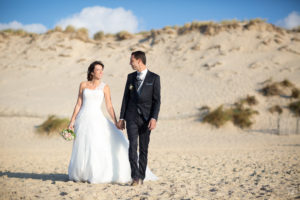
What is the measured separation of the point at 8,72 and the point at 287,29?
27608 millimetres

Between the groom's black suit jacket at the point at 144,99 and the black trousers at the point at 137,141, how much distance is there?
0.32 ft

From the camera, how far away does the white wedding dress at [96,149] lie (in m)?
4.45

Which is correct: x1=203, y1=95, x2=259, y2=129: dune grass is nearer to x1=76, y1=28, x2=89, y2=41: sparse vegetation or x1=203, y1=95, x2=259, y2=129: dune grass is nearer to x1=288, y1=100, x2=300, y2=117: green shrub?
x1=288, y1=100, x2=300, y2=117: green shrub

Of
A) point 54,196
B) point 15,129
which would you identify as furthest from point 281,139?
point 15,129

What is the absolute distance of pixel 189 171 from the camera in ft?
19.4

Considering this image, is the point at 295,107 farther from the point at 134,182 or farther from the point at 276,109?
the point at 134,182

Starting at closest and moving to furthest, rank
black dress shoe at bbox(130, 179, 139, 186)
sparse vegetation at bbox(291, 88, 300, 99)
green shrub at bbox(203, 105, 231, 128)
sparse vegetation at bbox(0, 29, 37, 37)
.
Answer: black dress shoe at bbox(130, 179, 139, 186), green shrub at bbox(203, 105, 231, 128), sparse vegetation at bbox(291, 88, 300, 99), sparse vegetation at bbox(0, 29, 37, 37)

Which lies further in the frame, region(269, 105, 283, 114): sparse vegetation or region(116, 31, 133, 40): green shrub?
region(116, 31, 133, 40): green shrub

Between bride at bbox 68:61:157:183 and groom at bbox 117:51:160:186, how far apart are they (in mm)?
446

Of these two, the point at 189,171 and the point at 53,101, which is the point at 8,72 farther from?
the point at 189,171

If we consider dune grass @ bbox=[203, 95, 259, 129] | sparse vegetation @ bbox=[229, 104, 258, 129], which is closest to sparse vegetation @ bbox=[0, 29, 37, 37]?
dune grass @ bbox=[203, 95, 259, 129]

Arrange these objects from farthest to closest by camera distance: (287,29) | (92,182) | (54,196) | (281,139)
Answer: (287,29) < (281,139) < (92,182) < (54,196)

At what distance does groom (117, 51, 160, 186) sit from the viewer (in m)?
4.07

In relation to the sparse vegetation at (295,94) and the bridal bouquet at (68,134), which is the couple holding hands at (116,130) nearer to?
the bridal bouquet at (68,134)
